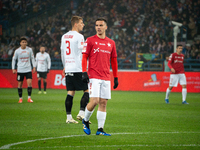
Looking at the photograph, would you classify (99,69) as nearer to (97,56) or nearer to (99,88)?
(97,56)

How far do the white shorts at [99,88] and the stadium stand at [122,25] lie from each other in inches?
692

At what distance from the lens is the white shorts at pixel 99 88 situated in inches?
226

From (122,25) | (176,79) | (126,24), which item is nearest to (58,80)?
(122,25)

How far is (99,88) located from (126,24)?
22565 mm

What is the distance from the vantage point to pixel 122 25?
27.8 meters

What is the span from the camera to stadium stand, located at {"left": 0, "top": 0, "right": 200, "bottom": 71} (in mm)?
24347

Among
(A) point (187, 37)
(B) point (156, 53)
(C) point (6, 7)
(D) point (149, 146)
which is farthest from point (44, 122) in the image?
(C) point (6, 7)

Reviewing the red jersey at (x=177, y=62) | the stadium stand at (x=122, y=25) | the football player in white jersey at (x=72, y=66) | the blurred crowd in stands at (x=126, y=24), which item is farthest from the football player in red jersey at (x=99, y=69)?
the blurred crowd in stands at (x=126, y=24)

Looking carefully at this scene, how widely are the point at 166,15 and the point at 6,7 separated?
14892 mm

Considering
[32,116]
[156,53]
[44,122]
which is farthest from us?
[156,53]

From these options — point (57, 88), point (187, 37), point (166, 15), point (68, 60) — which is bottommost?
point (57, 88)

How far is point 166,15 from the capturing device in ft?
89.9

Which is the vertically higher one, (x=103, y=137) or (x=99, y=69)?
(x=99, y=69)

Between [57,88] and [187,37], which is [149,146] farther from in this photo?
[187,37]
